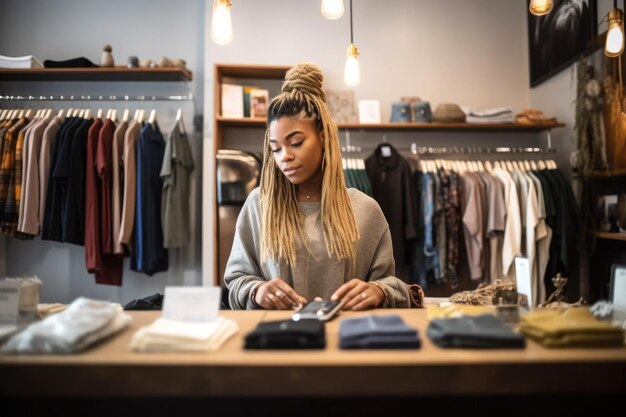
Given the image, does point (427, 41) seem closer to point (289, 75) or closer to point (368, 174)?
point (368, 174)

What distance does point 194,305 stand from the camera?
34.2 inches

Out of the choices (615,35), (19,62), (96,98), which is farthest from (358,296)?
(19,62)

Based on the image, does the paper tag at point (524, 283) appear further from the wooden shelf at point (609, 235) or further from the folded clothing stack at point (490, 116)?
the folded clothing stack at point (490, 116)

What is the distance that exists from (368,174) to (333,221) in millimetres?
2189

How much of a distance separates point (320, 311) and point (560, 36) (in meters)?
3.58

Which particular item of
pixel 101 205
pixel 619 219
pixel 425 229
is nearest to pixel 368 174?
pixel 425 229

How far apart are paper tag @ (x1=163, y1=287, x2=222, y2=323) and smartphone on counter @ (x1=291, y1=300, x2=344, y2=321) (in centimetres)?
19

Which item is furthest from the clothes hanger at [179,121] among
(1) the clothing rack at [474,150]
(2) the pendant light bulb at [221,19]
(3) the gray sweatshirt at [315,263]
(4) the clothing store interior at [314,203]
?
(3) the gray sweatshirt at [315,263]

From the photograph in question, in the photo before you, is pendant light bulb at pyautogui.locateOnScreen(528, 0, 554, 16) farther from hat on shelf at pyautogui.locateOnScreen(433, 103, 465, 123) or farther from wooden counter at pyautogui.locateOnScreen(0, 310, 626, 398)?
hat on shelf at pyautogui.locateOnScreen(433, 103, 465, 123)

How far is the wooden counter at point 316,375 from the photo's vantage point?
0.67m

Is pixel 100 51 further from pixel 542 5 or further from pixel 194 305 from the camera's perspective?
pixel 194 305

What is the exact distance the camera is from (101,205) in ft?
10.1

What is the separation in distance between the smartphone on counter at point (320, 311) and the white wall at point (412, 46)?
2972mm

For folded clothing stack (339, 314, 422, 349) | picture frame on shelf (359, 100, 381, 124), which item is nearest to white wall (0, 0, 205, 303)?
picture frame on shelf (359, 100, 381, 124)
